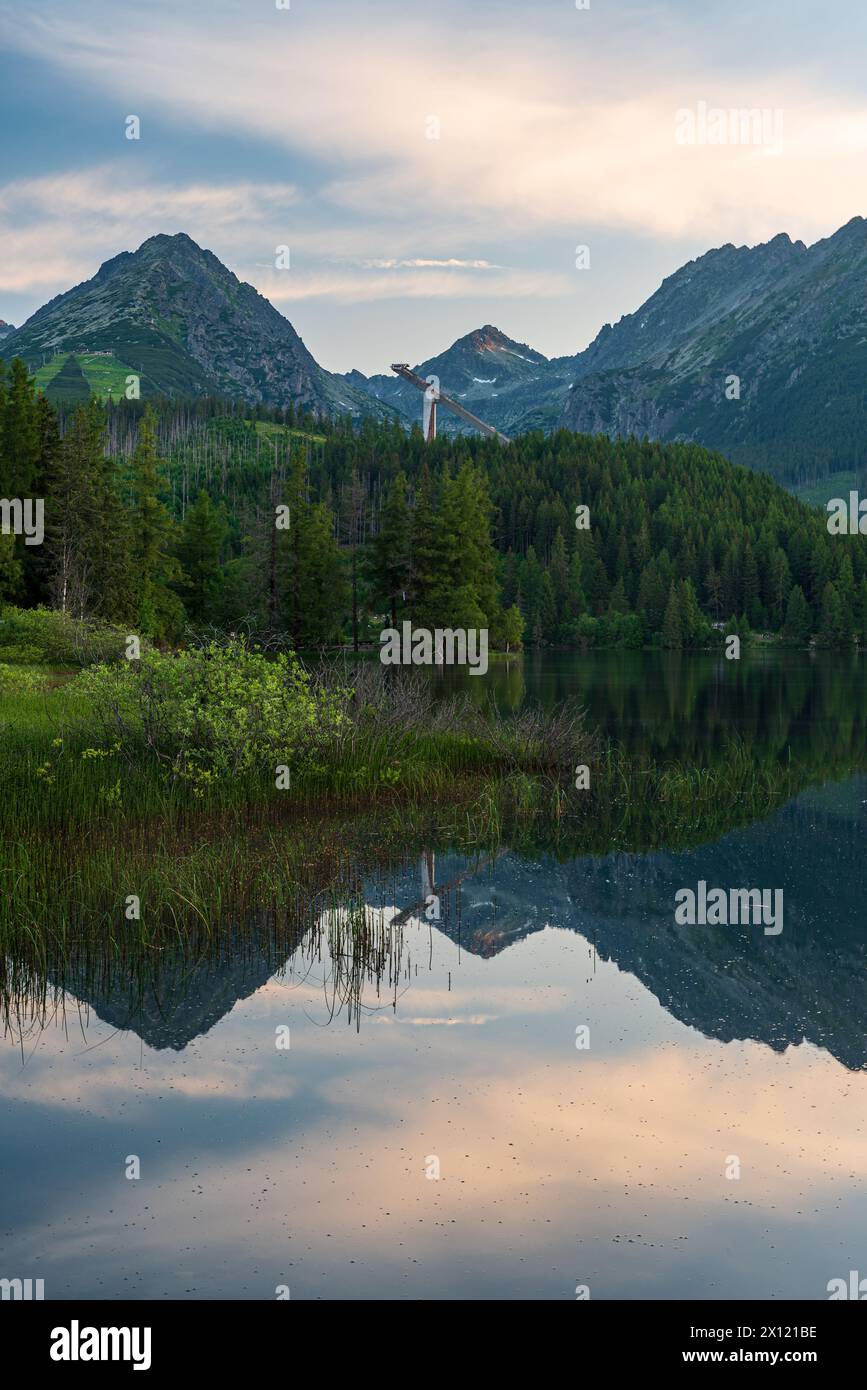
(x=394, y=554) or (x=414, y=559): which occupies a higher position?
(x=394, y=554)

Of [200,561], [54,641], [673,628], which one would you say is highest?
[200,561]

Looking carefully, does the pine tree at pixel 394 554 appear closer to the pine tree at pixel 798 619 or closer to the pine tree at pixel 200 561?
the pine tree at pixel 200 561

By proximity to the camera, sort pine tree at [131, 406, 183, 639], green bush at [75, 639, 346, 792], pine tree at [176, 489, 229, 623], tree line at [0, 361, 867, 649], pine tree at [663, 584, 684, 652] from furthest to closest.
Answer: pine tree at [663, 584, 684, 652] → pine tree at [176, 489, 229, 623] → pine tree at [131, 406, 183, 639] → tree line at [0, 361, 867, 649] → green bush at [75, 639, 346, 792]

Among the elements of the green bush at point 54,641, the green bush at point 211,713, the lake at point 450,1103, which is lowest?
the lake at point 450,1103

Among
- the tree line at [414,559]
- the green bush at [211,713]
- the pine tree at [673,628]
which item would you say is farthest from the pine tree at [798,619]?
the green bush at [211,713]

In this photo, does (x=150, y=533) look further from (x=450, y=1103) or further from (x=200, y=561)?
(x=450, y=1103)

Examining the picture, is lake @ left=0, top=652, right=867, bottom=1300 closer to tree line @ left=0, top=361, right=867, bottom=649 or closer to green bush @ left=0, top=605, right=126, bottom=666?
tree line @ left=0, top=361, right=867, bottom=649

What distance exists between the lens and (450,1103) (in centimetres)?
1100

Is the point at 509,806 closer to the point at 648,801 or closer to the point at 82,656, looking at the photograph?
the point at 648,801

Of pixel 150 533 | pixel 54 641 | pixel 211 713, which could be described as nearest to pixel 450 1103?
pixel 211 713

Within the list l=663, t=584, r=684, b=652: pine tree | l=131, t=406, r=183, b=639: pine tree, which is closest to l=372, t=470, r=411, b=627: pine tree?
l=131, t=406, r=183, b=639: pine tree

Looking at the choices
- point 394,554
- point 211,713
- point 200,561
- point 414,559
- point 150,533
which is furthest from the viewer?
point 200,561

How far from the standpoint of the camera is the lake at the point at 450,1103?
27.5 feet

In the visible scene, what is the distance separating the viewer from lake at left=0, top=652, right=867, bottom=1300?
27.5ft
